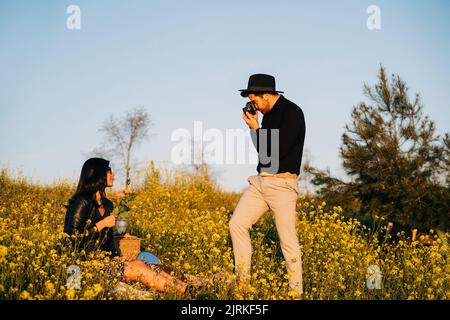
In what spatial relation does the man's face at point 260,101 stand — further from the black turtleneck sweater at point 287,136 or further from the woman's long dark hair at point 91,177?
the woman's long dark hair at point 91,177

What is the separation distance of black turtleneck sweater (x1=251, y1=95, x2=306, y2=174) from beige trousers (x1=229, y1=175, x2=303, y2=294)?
0.14 meters

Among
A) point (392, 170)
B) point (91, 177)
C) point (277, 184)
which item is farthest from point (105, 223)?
point (392, 170)

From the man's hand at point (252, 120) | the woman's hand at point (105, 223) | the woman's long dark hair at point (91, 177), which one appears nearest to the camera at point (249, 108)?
the man's hand at point (252, 120)

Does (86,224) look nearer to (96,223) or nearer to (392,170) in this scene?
(96,223)

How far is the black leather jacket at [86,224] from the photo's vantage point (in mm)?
5317

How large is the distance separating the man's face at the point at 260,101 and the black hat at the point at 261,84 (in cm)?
4

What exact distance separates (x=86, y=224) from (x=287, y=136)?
2.24m

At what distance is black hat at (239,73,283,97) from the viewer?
5.38 meters

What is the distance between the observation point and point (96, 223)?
17.5 feet

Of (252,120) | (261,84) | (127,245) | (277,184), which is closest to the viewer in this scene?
(277,184)

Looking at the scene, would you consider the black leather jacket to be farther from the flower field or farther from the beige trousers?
the beige trousers

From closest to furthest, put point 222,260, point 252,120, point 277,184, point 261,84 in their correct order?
point 277,184 → point 252,120 → point 261,84 → point 222,260

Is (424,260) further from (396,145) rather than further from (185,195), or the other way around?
(185,195)
